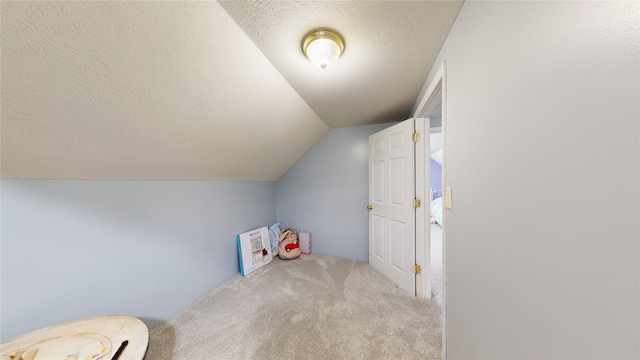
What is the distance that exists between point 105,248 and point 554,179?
2.32 m

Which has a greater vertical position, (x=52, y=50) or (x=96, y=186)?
(x=52, y=50)

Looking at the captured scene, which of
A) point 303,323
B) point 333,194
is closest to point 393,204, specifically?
point 333,194

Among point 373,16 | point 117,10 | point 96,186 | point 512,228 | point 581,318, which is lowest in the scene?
point 581,318

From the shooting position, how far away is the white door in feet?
6.68

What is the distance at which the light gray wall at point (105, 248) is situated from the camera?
1.04 metres

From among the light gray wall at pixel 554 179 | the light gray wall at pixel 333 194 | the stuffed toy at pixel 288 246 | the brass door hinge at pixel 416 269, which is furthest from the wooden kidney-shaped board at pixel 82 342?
the light gray wall at pixel 333 194

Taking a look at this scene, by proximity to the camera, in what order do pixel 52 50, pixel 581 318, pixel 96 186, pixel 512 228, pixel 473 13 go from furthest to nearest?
pixel 96 186 → pixel 473 13 → pixel 52 50 → pixel 512 228 → pixel 581 318

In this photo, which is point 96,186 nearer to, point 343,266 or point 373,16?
point 373,16

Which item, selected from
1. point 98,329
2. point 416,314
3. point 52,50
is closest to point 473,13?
point 52,50

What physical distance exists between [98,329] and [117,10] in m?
1.42

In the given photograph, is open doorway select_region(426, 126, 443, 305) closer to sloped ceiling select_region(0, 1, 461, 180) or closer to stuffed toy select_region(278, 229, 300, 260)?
sloped ceiling select_region(0, 1, 461, 180)

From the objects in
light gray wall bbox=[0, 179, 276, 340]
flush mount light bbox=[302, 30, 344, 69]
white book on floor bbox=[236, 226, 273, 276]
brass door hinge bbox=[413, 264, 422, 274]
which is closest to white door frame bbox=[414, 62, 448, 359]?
brass door hinge bbox=[413, 264, 422, 274]

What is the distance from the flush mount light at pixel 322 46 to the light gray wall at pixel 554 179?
65 cm

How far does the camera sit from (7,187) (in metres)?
1.00
